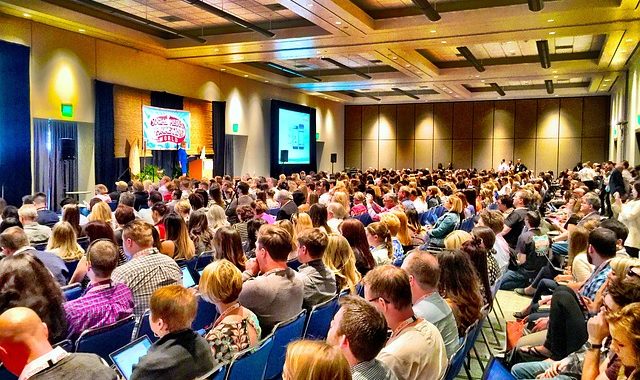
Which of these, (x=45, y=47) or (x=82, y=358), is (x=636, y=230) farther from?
(x=45, y=47)

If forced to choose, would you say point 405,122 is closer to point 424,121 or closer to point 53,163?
point 424,121

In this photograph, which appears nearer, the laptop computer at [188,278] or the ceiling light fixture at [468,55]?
the laptop computer at [188,278]

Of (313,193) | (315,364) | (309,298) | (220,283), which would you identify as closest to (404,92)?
(313,193)

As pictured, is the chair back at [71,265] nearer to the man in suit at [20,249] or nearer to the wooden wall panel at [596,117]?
the man in suit at [20,249]

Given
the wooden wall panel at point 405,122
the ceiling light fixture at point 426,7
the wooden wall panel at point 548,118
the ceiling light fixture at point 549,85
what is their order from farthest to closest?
the wooden wall panel at point 405,122, the wooden wall panel at point 548,118, the ceiling light fixture at point 549,85, the ceiling light fixture at point 426,7

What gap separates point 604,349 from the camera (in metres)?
2.66

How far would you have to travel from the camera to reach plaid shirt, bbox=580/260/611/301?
395 cm

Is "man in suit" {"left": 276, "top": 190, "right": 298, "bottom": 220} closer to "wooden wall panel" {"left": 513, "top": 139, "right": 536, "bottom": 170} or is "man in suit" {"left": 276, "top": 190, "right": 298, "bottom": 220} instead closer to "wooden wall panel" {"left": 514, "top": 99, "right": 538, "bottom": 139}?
"wooden wall panel" {"left": 513, "top": 139, "right": 536, "bottom": 170}

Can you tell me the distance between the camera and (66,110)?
12.0 meters

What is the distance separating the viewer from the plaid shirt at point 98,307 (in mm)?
3045

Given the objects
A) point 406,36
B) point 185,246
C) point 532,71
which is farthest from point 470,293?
point 532,71

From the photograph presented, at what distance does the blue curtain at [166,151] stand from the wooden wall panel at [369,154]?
14488 mm

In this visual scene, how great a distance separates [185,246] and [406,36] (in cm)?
914

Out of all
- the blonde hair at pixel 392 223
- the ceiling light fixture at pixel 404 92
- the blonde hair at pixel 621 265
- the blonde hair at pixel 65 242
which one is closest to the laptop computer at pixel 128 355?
the blonde hair at pixel 65 242
